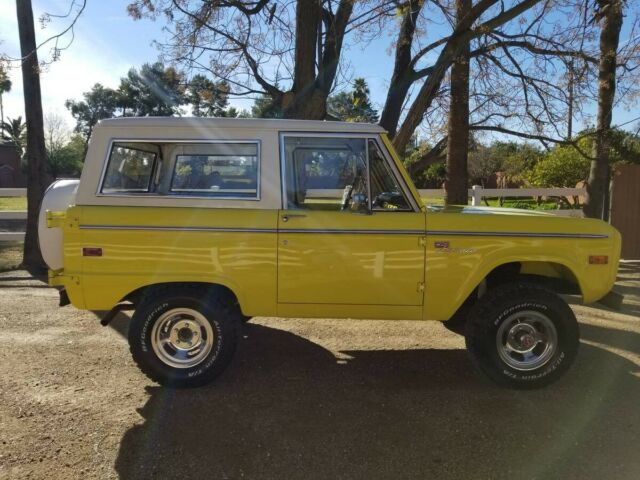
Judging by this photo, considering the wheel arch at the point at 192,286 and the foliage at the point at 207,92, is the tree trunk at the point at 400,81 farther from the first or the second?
the wheel arch at the point at 192,286

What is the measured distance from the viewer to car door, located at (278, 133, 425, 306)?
403cm

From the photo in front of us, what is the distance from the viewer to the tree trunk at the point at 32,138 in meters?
8.69

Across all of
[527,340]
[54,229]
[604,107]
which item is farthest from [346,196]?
[604,107]

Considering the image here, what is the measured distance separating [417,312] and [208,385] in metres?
1.83

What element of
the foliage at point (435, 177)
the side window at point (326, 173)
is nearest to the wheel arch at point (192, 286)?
the side window at point (326, 173)

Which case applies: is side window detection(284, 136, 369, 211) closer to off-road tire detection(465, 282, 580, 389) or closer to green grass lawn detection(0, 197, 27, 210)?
off-road tire detection(465, 282, 580, 389)

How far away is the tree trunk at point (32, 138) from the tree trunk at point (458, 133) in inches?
277

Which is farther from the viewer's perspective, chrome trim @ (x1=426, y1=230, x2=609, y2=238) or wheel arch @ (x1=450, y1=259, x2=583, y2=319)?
wheel arch @ (x1=450, y1=259, x2=583, y2=319)

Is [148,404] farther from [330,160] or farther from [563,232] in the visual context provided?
[563,232]

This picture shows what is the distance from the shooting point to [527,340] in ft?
13.7

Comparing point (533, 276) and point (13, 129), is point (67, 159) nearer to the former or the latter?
point (13, 129)

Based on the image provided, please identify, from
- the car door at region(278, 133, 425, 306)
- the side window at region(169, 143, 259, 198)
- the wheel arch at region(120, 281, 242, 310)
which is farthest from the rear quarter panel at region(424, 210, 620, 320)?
the wheel arch at region(120, 281, 242, 310)

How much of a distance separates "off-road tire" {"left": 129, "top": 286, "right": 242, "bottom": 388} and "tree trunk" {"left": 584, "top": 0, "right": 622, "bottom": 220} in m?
6.72

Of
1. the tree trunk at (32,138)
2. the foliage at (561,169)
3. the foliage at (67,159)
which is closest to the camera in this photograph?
the tree trunk at (32,138)
